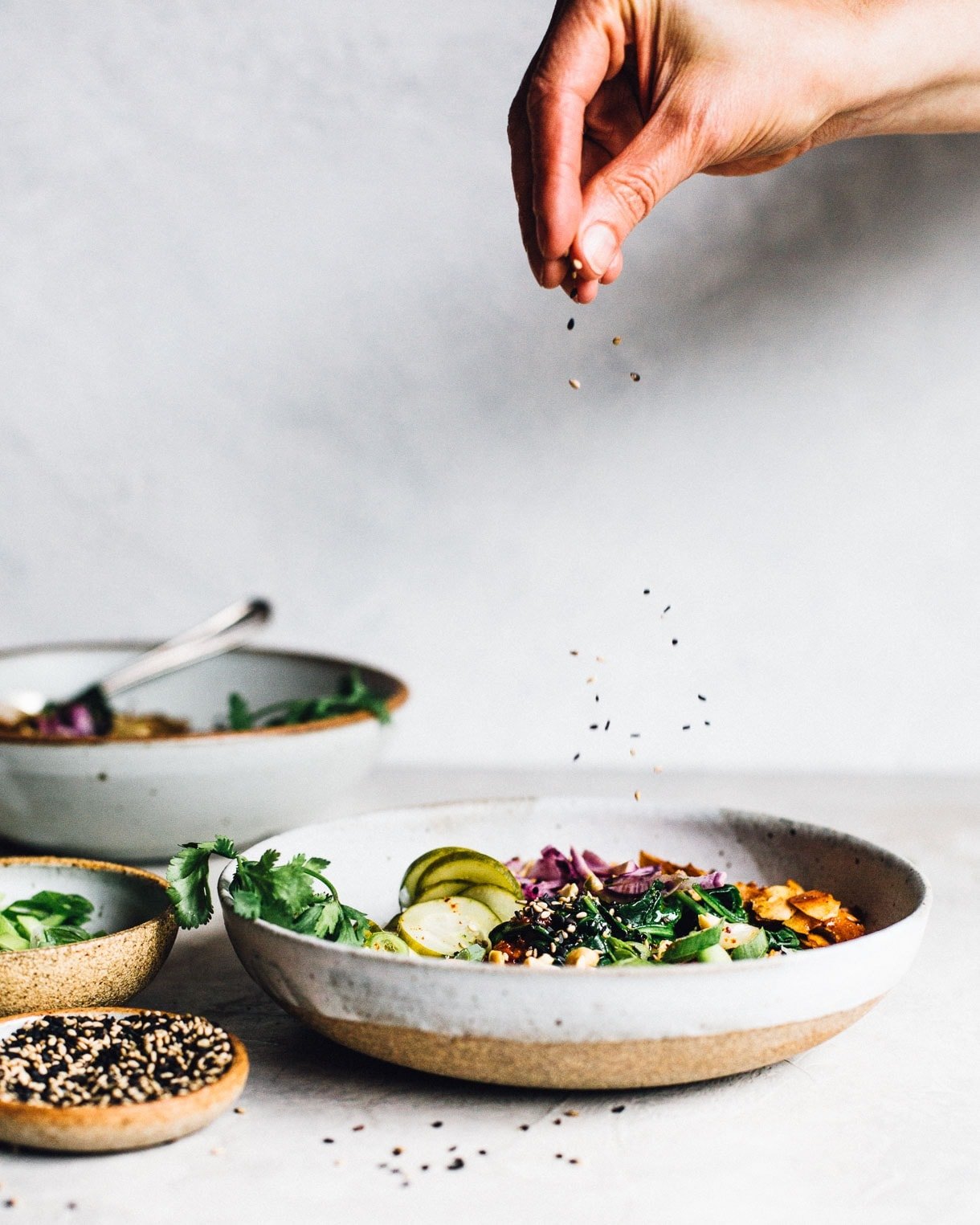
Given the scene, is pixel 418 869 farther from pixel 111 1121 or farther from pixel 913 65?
pixel 913 65

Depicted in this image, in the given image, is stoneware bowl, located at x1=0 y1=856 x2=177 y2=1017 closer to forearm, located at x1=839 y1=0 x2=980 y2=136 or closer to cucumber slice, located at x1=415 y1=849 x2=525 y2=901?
cucumber slice, located at x1=415 y1=849 x2=525 y2=901

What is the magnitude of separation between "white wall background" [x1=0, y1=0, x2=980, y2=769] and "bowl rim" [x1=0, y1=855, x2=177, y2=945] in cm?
97

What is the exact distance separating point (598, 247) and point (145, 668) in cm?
92

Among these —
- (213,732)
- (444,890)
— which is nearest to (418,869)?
(444,890)

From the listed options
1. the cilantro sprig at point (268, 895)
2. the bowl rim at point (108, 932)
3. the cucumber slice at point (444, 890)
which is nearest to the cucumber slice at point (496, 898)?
the cucumber slice at point (444, 890)

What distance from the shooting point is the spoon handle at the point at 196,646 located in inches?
67.4

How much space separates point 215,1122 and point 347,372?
1.35 meters

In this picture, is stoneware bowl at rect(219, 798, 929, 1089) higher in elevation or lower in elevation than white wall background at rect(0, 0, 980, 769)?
lower

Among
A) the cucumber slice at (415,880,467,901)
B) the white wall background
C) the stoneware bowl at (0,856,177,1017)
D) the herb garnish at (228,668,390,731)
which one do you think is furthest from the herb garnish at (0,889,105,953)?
the white wall background

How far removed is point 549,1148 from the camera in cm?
87

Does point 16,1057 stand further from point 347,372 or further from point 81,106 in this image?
point 81,106

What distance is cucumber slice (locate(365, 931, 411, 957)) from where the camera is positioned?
1004mm

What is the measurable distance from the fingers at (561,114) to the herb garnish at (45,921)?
67 cm

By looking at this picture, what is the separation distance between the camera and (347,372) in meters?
2.05
